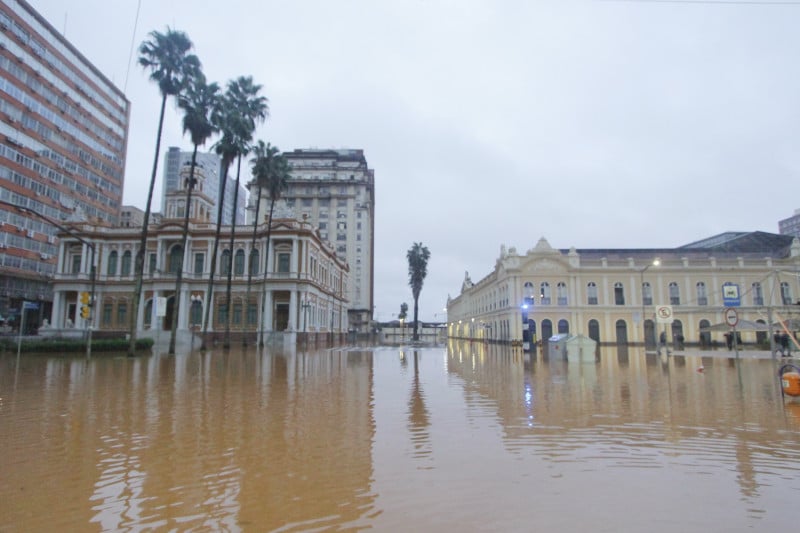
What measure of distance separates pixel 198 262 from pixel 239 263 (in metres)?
4.56

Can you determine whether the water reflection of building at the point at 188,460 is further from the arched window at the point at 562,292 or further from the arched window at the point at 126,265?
the arched window at the point at 126,265

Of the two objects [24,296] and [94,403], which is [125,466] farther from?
[24,296]

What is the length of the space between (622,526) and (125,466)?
19.9ft

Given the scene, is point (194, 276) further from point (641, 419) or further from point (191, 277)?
point (641, 419)

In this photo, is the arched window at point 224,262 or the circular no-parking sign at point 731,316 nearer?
the circular no-parking sign at point 731,316

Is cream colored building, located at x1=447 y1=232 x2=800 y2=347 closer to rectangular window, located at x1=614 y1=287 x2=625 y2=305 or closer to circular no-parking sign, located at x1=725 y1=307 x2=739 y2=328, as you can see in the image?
rectangular window, located at x1=614 y1=287 x2=625 y2=305

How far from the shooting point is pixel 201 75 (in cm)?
2972

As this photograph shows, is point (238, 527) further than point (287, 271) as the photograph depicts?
No

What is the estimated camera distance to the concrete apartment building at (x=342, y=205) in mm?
93312

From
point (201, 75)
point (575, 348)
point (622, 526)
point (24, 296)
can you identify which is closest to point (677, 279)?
point (575, 348)

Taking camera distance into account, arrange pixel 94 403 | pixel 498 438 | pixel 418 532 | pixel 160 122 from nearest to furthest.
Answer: pixel 418 532 < pixel 498 438 < pixel 94 403 < pixel 160 122

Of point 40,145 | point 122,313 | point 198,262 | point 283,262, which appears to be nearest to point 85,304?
point 283,262

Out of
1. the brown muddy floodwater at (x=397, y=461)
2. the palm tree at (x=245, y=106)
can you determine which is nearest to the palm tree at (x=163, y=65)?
the palm tree at (x=245, y=106)

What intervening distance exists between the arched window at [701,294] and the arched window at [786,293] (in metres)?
7.93
